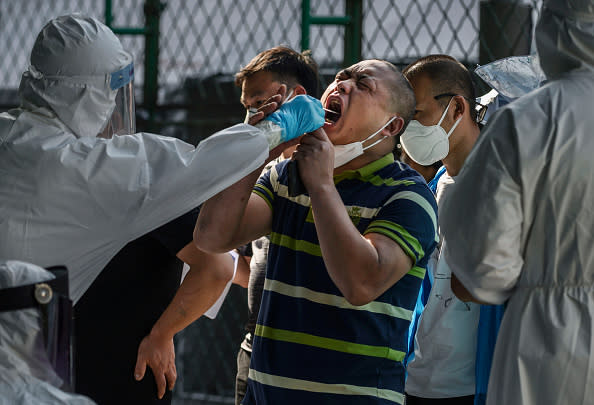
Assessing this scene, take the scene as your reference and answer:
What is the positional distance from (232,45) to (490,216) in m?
2.57

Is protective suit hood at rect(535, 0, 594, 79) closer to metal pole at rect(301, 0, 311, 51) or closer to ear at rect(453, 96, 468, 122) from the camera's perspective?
ear at rect(453, 96, 468, 122)

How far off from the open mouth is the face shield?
38.7 inches

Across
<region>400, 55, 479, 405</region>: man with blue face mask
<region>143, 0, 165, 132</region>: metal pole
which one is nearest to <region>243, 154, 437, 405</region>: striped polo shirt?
<region>400, 55, 479, 405</region>: man with blue face mask

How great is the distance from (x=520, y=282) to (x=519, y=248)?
8cm

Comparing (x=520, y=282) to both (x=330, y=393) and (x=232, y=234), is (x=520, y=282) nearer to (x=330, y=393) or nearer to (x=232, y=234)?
(x=330, y=393)

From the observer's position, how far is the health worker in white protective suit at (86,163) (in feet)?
5.09

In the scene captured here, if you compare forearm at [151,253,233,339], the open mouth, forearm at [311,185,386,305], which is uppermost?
the open mouth

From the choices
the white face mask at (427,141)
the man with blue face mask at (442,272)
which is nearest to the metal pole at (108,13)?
the man with blue face mask at (442,272)

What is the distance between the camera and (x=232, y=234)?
195 cm

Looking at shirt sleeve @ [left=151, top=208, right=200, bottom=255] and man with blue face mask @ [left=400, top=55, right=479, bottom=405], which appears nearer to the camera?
shirt sleeve @ [left=151, top=208, right=200, bottom=255]

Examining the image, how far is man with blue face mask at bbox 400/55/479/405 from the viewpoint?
2.35m

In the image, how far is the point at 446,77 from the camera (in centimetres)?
268

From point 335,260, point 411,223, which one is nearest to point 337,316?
point 335,260

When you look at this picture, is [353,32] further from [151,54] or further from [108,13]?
[108,13]
